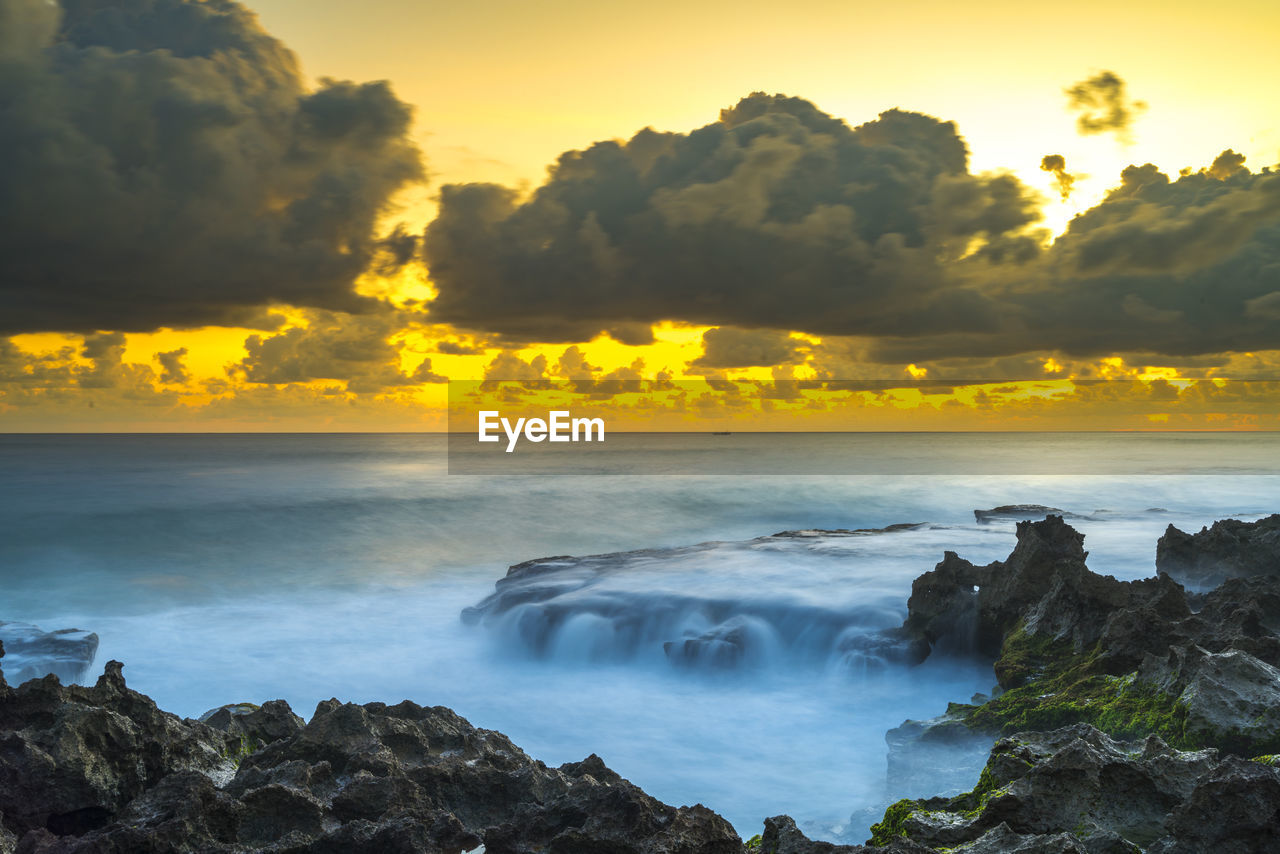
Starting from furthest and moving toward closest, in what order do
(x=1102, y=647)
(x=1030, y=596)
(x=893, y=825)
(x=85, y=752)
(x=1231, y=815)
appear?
1. (x=1030, y=596)
2. (x=1102, y=647)
3. (x=85, y=752)
4. (x=893, y=825)
5. (x=1231, y=815)

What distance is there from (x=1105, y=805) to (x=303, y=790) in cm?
420

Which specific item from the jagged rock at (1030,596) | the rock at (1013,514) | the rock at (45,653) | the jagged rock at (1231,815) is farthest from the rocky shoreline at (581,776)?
the rock at (1013,514)

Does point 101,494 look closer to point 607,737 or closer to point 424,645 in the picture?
point 424,645

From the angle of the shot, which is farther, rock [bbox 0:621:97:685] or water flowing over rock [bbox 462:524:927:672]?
water flowing over rock [bbox 462:524:927:672]

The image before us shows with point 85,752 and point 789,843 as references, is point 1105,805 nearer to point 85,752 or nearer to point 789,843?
point 789,843

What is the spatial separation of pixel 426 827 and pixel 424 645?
13.3m

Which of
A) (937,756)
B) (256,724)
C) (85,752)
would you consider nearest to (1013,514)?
(937,756)

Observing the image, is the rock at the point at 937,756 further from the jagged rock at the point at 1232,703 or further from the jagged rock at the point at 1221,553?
the jagged rock at the point at 1221,553

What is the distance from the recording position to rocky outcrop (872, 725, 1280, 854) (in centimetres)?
377

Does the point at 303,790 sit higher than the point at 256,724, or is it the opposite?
the point at 303,790

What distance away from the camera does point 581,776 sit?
5750 mm

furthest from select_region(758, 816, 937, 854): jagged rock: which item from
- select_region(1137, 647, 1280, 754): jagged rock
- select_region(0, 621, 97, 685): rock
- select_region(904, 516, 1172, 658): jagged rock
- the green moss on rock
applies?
select_region(0, 621, 97, 685): rock

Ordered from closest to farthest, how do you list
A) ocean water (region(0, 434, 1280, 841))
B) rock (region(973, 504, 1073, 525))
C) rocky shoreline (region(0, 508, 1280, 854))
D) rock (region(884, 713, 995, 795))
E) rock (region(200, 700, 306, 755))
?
rocky shoreline (region(0, 508, 1280, 854)) → rock (region(200, 700, 306, 755)) → rock (region(884, 713, 995, 795)) → ocean water (region(0, 434, 1280, 841)) → rock (region(973, 504, 1073, 525))

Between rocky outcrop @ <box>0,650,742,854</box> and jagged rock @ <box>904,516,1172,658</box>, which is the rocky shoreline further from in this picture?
jagged rock @ <box>904,516,1172,658</box>
